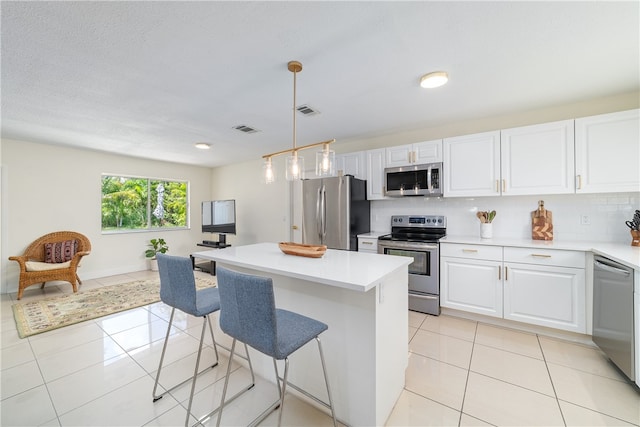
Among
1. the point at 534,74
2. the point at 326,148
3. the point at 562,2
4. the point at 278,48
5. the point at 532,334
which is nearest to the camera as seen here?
the point at 562,2

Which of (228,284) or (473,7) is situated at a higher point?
(473,7)

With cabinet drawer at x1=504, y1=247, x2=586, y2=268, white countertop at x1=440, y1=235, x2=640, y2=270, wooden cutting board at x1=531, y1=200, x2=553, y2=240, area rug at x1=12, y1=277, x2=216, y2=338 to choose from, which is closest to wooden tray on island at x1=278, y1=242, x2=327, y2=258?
white countertop at x1=440, y1=235, x2=640, y2=270

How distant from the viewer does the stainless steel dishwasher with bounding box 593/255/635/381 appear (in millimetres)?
1833

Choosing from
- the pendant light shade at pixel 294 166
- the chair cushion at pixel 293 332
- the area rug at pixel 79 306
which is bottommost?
the area rug at pixel 79 306

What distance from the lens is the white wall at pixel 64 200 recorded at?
3973 millimetres

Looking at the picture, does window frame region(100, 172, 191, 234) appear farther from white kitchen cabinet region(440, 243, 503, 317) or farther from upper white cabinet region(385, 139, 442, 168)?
white kitchen cabinet region(440, 243, 503, 317)

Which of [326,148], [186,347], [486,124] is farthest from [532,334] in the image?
[186,347]

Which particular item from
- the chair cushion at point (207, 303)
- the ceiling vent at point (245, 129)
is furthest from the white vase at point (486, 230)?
the ceiling vent at point (245, 129)

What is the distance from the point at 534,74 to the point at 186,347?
3.89 m

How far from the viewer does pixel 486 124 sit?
3.24 metres

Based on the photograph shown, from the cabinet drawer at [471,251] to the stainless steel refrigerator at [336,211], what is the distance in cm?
114

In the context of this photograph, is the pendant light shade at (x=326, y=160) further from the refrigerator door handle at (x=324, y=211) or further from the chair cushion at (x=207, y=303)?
the refrigerator door handle at (x=324, y=211)

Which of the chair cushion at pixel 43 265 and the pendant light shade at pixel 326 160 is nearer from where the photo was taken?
the pendant light shade at pixel 326 160

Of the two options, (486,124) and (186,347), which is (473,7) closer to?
(486,124)
